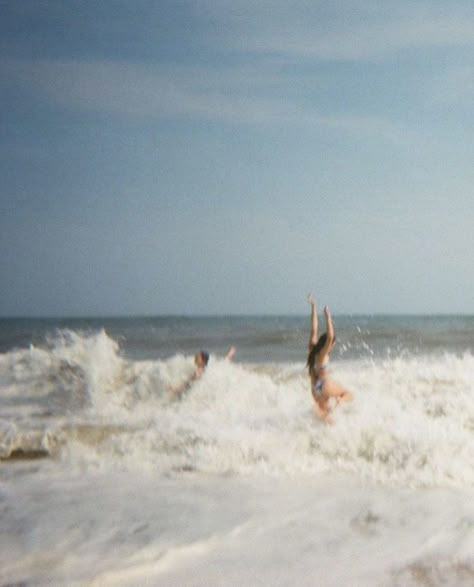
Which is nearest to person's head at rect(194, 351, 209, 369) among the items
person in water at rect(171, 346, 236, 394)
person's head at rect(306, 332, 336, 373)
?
person in water at rect(171, 346, 236, 394)

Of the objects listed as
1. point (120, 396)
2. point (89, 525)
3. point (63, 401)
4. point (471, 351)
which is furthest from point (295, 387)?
point (471, 351)

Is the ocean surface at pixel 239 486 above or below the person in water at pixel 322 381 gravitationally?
below

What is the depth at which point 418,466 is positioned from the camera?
17.4 feet

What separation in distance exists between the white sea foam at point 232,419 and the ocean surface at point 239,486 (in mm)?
31

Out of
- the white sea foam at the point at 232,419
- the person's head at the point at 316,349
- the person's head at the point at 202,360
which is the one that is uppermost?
the person's head at the point at 316,349

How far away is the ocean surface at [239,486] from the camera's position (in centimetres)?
331

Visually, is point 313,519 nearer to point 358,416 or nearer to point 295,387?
point 358,416

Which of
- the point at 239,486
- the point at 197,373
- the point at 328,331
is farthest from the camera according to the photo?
the point at 197,373

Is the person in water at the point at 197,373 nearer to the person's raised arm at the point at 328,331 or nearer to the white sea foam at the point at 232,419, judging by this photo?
the white sea foam at the point at 232,419

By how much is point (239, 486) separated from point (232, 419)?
2.85m

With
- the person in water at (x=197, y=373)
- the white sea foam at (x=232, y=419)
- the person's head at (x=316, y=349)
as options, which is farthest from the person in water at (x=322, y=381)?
the person in water at (x=197, y=373)

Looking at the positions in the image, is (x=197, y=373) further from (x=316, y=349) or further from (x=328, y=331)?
(x=328, y=331)

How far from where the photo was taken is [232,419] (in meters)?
7.80

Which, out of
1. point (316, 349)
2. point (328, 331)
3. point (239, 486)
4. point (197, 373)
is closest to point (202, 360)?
point (197, 373)
